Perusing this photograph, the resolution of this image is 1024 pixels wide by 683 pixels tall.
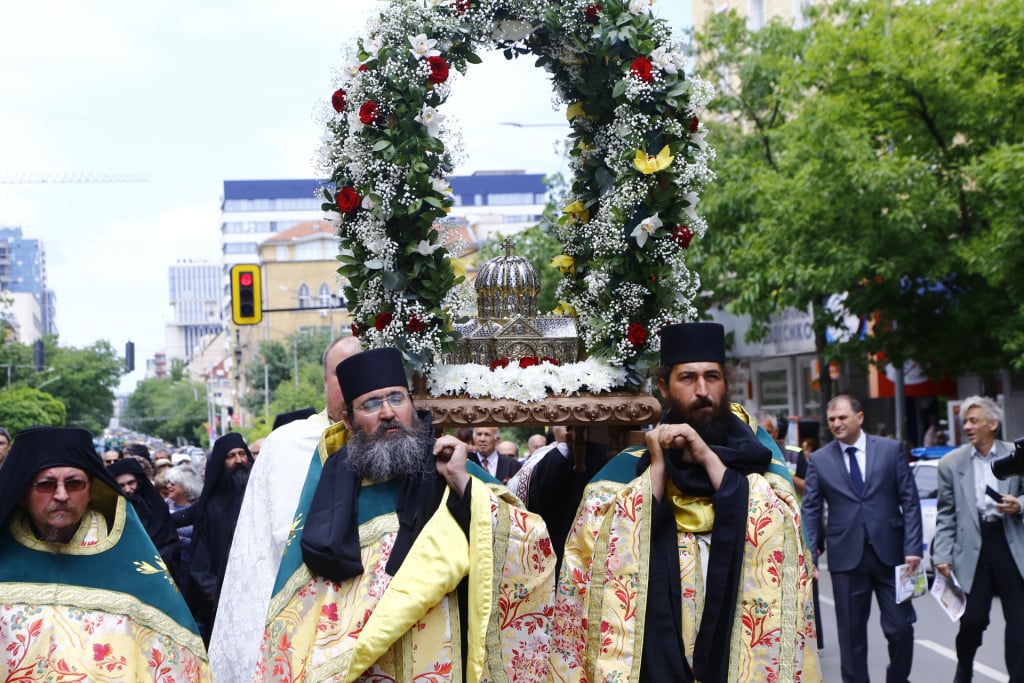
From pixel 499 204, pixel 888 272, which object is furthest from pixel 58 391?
pixel 888 272

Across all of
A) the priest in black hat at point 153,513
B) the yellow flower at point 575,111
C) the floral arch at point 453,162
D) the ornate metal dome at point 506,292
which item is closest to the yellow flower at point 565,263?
the ornate metal dome at point 506,292

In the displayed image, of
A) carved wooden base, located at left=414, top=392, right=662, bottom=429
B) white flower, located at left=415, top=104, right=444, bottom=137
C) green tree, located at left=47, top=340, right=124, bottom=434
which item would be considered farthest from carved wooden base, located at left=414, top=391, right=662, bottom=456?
green tree, located at left=47, top=340, right=124, bottom=434

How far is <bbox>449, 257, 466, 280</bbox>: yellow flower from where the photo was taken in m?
6.97

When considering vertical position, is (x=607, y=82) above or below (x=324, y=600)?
above

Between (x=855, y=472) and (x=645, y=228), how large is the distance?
413cm

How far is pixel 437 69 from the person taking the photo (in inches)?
258

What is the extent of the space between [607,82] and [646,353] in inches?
50.4

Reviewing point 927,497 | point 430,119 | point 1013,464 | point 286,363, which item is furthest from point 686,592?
point 286,363

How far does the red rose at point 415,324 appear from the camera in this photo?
6562 mm

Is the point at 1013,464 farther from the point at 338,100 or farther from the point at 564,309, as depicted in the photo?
the point at 338,100

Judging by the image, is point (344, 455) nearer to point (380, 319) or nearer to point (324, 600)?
point (324, 600)

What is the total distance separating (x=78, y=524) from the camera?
5750 mm

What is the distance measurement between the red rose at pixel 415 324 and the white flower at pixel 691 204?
1.31 meters

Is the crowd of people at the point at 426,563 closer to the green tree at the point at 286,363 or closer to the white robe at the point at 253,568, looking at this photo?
the white robe at the point at 253,568
